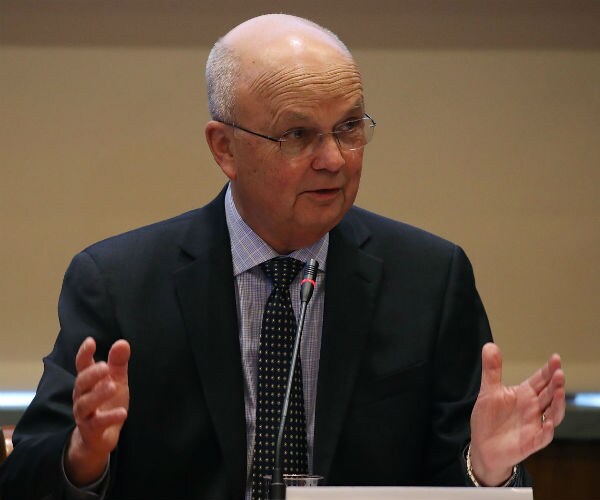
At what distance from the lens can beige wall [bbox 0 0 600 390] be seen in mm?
4609

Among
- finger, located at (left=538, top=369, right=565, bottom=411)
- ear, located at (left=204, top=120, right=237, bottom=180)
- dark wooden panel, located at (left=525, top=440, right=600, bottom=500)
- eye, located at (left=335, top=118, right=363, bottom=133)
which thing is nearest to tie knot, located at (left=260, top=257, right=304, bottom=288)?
ear, located at (left=204, top=120, right=237, bottom=180)

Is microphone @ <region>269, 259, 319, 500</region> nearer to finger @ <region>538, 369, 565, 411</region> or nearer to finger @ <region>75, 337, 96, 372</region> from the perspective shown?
finger @ <region>75, 337, 96, 372</region>

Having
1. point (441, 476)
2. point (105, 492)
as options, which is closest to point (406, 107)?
point (441, 476)

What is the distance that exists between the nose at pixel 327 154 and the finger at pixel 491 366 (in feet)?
1.89

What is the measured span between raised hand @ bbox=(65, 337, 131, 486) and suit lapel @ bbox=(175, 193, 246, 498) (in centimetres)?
38

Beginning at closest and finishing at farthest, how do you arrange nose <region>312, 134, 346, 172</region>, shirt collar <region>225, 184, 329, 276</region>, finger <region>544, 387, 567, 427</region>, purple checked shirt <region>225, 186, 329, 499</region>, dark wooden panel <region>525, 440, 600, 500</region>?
1. finger <region>544, 387, 567, 427</region>
2. nose <region>312, 134, 346, 172</region>
3. purple checked shirt <region>225, 186, 329, 499</region>
4. shirt collar <region>225, 184, 329, 276</region>
5. dark wooden panel <region>525, 440, 600, 500</region>

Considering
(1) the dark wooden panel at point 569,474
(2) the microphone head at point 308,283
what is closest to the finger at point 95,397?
(2) the microphone head at point 308,283

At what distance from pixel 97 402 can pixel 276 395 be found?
1.96 feet

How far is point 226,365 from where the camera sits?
2.78m

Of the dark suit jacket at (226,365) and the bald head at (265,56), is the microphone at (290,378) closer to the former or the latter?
the dark suit jacket at (226,365)

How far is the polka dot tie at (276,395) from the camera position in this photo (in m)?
2.72

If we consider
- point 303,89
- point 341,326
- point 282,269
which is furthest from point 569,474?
point 303,89

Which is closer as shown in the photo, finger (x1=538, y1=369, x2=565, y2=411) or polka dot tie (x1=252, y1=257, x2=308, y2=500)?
finger (x1=538, y1=369, x2=565, y2=411)

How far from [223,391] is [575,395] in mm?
2248
